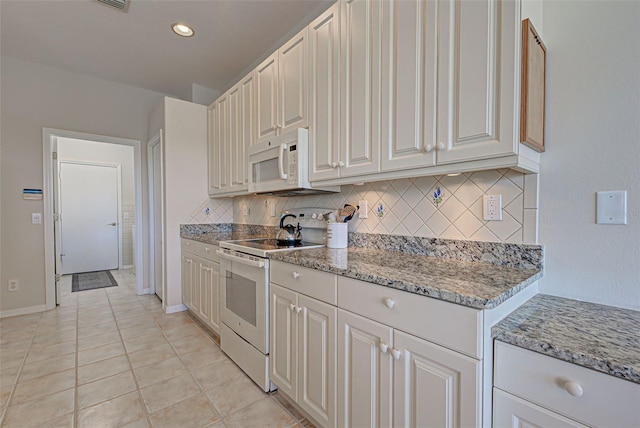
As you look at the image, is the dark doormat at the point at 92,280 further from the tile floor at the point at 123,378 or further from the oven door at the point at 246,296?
the oven door at the point at 246,296

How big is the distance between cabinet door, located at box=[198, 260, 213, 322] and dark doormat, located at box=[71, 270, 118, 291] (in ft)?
8.29

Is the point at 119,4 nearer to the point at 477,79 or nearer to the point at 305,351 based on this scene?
the point at 477,79

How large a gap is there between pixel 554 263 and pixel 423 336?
2.33 feet

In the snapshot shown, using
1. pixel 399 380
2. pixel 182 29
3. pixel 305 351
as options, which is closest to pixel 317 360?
pixel 305 351

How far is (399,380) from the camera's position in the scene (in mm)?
1054

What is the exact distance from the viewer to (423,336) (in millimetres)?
977

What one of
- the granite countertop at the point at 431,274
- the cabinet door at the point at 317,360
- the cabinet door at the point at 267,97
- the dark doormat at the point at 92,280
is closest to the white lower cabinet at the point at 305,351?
the cabinet door at the point at 317,360

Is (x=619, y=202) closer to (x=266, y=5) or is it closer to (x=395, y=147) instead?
(x=395, y=147)

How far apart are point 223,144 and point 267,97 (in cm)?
93

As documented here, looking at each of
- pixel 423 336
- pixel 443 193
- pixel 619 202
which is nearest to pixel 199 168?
pixel 443 193

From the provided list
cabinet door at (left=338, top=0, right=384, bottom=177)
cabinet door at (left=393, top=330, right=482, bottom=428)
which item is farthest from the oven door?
cabinet door at (left=393, top=330, right=482, bottom=428)

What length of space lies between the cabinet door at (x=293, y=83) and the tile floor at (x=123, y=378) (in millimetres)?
1749

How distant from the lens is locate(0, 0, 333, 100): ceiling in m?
2.28

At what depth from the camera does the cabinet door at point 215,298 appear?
7.98 ft
